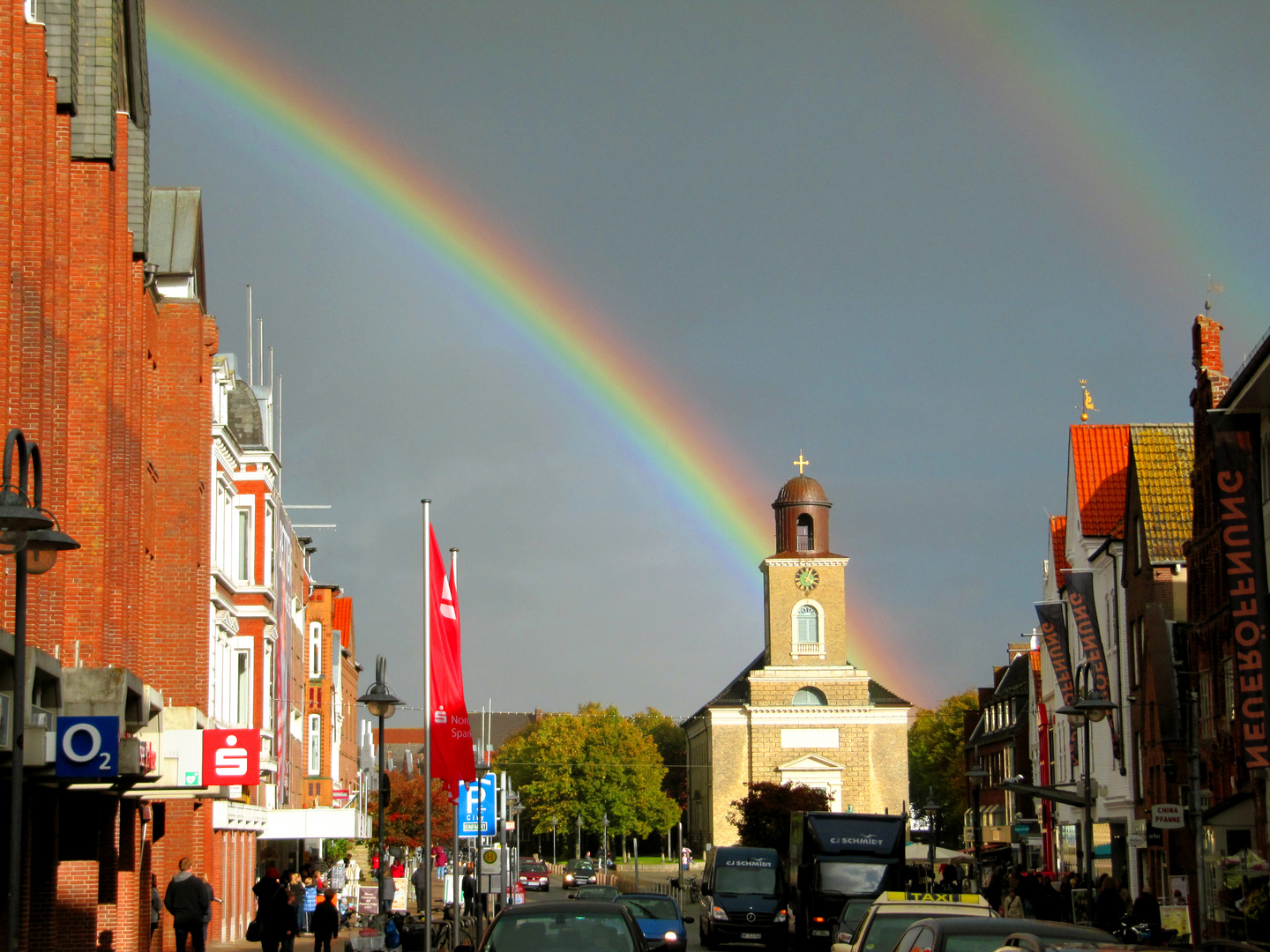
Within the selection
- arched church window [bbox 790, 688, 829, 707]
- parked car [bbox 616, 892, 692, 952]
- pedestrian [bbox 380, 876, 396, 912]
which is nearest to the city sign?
parked car [bbox 616, 892, 692, 952]

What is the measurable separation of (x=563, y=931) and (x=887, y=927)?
10.9ft

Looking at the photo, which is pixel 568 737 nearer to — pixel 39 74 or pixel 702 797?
pixel 702 797

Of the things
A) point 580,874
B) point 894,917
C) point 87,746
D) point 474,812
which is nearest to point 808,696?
point 580,874

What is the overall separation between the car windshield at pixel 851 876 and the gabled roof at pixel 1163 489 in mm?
12648

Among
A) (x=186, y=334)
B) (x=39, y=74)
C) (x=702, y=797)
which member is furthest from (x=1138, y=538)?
(x=702, y=797)

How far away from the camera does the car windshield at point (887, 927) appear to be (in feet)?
51.1

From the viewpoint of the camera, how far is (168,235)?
3703 cm

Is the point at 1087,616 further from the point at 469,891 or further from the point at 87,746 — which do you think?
the point at 87,746

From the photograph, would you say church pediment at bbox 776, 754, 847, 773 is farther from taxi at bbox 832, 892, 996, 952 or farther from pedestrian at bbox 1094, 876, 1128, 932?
taxi at bbox 832, 892, 996, 952

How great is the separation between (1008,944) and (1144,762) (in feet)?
121

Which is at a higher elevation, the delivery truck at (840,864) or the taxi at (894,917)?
the taxi at (894,917)


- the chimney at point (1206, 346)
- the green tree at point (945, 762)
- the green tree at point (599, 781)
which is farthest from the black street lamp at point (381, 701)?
the green tree at point (599, 781)

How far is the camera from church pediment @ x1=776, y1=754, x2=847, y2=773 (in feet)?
372

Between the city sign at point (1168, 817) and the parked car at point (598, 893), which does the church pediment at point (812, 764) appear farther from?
the city sign at point (1168, 817)
